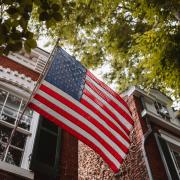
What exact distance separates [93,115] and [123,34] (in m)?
5.17

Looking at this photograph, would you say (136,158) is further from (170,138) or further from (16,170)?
(16,170)

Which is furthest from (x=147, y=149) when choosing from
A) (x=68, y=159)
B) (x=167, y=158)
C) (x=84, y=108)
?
(x=84, y=108)

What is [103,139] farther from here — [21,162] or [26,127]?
[26,127]

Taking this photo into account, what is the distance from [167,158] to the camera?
8.66m

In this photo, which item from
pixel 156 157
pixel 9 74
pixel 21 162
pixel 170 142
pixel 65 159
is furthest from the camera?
pixel 170 142

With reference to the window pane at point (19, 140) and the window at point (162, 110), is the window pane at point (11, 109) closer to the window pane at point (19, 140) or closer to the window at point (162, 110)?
the window pane at point (19, 140)

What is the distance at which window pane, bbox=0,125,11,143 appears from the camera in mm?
5988

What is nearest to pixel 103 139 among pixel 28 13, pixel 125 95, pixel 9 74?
A: pixel 28 13

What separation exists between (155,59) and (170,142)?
466 cm

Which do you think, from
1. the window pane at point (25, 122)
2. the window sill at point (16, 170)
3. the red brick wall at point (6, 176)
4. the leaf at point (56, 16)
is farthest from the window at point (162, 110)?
the leaf at point (56, 16)

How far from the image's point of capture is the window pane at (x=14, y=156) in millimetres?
5661

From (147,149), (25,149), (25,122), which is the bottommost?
(25,149)

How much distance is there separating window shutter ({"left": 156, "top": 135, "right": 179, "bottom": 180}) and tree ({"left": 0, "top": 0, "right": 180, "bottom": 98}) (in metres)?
1.84

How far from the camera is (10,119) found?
6562mm
